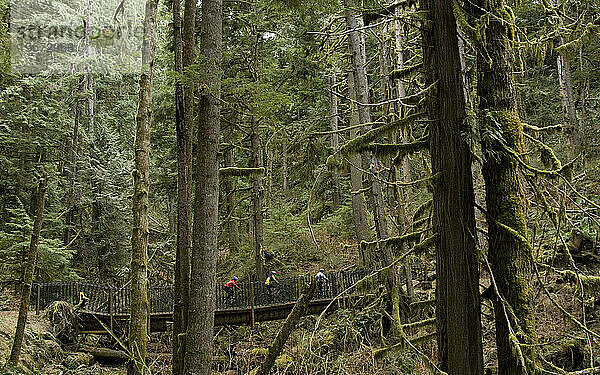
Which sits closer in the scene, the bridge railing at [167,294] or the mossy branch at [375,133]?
the mossy branch at [375,133]

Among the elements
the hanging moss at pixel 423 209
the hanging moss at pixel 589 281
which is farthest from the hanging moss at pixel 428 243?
the hanging moss at pixel 589 281

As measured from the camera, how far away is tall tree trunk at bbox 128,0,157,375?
23.9 ft

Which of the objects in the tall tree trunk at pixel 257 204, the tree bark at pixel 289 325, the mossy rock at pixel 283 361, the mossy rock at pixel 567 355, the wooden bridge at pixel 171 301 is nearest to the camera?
the tree bark at pixel 289 325

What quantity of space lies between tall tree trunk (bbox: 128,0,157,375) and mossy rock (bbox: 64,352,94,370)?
3.80m

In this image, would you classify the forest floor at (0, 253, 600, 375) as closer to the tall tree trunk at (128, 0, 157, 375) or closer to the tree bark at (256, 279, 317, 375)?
the tree bark at (256, 279, 317, 375)

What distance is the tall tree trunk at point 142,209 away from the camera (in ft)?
23.9

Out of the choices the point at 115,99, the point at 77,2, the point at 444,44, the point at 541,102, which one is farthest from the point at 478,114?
the point at 77,2

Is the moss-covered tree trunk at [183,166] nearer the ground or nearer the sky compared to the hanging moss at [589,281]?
nearer the sky

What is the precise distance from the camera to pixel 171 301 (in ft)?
44.8

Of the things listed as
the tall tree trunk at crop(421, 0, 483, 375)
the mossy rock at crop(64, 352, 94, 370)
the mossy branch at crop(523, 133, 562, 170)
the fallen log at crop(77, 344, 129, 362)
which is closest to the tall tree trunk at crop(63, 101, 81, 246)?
the fallen log at crop(77, 344, 129, 362)

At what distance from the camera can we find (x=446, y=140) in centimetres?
368

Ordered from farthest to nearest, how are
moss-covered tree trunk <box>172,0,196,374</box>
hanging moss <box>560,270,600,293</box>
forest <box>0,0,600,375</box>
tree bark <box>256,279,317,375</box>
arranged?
1. moss-covered tree trunk <box>172,0,196,374</box>
2. tree bark <box>256,279,317,375</box>
3. hanging moss <box>560,270,600,293</box>
4. forest <box>0,0,600,375</box>

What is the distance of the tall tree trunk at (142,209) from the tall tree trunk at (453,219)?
17.0 feet

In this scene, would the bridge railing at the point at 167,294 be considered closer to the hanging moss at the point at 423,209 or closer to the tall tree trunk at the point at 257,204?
the tall tree trunk at the point at 257,204
